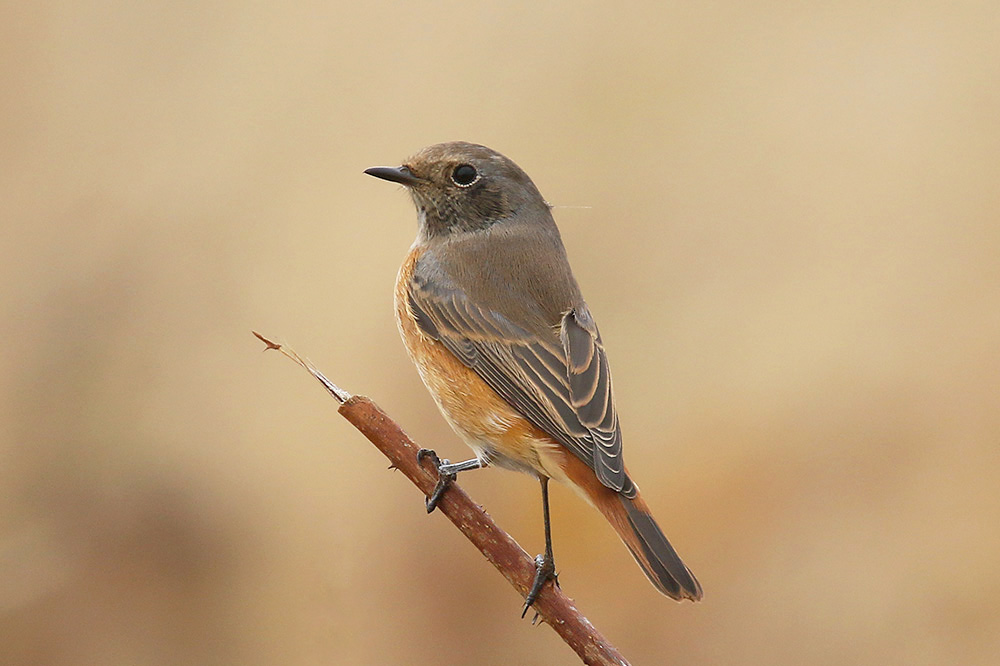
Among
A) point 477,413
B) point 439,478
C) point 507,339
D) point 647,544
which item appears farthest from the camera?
point 507,339

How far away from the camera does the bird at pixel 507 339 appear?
8.97ft

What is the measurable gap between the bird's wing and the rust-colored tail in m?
0.07

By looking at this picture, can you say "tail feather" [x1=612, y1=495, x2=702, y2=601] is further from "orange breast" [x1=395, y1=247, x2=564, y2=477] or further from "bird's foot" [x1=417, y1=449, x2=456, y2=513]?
"bird's foot" [x1=417, y1=449, x2=456, y2=513]

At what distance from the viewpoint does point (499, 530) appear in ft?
7.91

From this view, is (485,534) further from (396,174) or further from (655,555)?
(396,174)

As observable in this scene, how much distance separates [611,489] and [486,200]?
50.5 inches

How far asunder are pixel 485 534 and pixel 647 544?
437mm

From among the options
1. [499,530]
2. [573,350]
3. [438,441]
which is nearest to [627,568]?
[438,441]

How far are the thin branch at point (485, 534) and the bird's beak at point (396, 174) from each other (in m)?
0.86

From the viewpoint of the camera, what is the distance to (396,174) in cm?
327

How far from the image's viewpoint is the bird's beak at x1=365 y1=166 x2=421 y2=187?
125 inches

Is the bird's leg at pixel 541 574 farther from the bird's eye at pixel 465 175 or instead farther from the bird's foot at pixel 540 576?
the bird's eye at pixel 465 175

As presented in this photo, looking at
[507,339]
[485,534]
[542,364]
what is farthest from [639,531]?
[507,339]

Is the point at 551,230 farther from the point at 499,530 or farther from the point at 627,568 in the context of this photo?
the point at 627,568
